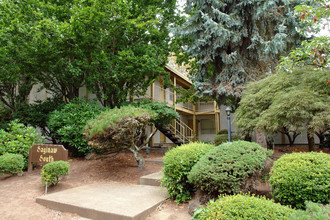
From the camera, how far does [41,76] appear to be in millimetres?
9977

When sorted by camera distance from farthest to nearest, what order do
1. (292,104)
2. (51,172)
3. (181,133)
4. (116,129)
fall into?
A: (181,133)
(116,129)
(51,172)
(292,104)

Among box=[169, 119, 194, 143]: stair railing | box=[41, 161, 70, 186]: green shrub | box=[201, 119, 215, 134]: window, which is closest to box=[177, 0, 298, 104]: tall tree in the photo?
box=[169, 119, 194, 143]: stair railing

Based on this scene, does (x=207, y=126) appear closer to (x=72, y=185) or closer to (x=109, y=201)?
(x=72, y=185)

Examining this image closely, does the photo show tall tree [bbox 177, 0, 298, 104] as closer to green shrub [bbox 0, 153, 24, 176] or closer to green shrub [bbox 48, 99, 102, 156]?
green shrub [bbox 48, 99, 102, 156]

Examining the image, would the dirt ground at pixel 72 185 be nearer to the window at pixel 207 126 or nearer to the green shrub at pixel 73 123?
the green shrub at pixel 73 123

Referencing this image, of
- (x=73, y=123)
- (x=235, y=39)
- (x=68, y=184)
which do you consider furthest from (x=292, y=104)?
(x=73, y=123)

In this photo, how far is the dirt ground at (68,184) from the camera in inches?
158

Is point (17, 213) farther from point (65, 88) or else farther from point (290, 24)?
point (290, 24)

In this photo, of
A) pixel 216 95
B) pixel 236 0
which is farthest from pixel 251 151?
pixel 236 0

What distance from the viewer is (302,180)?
3.02m

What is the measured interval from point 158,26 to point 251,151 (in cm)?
873

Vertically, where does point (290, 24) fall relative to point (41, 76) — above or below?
above

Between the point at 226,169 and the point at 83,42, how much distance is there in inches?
304

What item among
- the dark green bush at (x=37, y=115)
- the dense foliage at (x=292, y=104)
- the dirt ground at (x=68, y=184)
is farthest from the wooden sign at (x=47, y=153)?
the dense foliage at (x=292, y=104)
